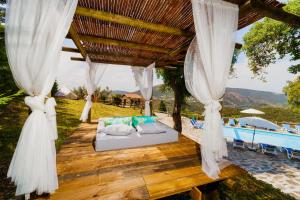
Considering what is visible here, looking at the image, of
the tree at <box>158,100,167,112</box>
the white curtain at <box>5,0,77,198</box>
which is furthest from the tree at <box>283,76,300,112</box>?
the white curtain at <box>5,0,77,198</box>

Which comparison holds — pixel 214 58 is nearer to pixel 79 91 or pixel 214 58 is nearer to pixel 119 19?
pixel 119 19

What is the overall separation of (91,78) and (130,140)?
3.99m

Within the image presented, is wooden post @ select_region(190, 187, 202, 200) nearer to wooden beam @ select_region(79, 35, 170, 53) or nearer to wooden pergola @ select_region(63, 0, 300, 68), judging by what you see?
wooden pergola @ select_region(63, 0, 300, 68)

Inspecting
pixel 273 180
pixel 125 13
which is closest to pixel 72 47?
pixel 125 13

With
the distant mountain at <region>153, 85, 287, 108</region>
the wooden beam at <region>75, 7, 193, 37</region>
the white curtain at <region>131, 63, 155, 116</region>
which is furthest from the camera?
the distant mountain at <region>153, 85, 287, 108</region>

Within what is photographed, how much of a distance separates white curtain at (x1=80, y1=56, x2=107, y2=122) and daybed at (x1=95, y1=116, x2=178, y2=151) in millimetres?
2519

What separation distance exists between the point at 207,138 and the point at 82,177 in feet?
7.17

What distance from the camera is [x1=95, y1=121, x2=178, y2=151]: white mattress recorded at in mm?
3639

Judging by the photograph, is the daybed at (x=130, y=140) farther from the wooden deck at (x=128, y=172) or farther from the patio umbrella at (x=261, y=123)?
the patio umbrella at (x=261, y=123)

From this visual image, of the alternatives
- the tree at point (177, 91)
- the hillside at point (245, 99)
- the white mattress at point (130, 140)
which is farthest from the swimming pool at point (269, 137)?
the hillside at point (245, 99)

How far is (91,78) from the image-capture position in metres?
6.75

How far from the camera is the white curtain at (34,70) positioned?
1912mm

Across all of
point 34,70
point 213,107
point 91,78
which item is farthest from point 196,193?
point 91,78

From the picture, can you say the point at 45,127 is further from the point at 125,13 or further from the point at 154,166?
the point at 125,13
